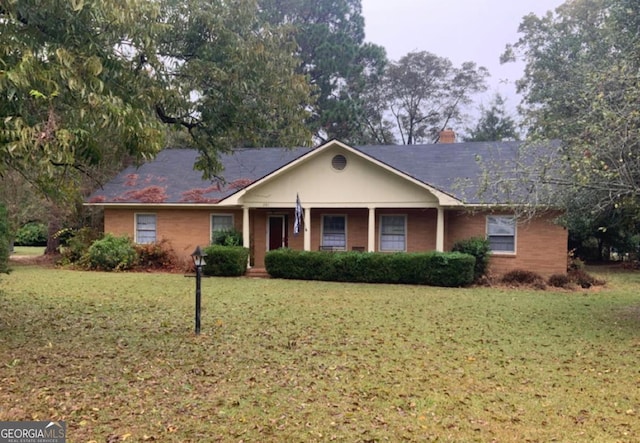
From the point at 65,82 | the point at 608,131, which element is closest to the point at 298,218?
the point at 608,131

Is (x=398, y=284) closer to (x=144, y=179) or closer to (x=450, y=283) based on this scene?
(x=450, y=283)

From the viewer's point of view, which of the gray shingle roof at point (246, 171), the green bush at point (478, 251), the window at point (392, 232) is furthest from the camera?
the gray shingle roof at point (246, 171)

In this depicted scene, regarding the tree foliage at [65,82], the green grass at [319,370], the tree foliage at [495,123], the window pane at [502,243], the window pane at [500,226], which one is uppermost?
the tree foliage at [495,123]

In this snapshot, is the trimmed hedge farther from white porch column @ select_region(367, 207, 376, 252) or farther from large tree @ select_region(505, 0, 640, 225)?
large tree @ select_region(505, 0, 640, 225)

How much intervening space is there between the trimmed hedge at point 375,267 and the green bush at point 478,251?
2.62 ft

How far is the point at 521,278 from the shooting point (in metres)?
15.8

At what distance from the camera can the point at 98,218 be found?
22656 millimetres

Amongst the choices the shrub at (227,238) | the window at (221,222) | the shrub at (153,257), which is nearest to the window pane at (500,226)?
the shrub at (227,238)

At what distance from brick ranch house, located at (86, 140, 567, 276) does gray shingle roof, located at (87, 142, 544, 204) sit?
43 mm

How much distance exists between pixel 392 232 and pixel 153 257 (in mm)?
9208

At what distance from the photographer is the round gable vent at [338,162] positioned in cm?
1734

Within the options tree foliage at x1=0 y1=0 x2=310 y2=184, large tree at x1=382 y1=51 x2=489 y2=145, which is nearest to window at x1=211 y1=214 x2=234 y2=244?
tree foliage at x1=0 y1=0 x2=310 y2=184

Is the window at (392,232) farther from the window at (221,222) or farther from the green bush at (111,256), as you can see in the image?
the green bush at (111,256)

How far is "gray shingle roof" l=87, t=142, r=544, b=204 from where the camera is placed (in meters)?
18.8
